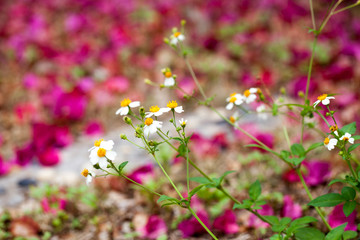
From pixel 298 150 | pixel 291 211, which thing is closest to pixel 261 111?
pixel 298 150

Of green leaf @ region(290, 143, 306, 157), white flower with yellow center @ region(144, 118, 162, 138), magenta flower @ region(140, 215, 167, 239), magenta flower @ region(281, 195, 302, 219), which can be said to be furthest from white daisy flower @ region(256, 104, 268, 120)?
magenta flower @ region(140, 215, 167, 239)

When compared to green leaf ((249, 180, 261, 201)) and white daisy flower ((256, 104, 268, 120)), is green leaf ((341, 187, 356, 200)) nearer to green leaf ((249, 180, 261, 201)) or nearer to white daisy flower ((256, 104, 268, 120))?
green leaf ((249, 180, 261, 201))

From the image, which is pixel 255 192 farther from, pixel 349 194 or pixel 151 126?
pixel 151 126

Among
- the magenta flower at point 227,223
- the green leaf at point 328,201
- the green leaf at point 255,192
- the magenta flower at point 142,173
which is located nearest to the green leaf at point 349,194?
the green leaf at point 328,201

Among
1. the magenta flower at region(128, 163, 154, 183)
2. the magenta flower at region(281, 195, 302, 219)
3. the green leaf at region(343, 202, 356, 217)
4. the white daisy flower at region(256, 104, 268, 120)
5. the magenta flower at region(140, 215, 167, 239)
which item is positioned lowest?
the green leaf at region(343, 202, 356, 217)

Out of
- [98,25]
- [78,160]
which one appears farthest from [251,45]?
[78,160]

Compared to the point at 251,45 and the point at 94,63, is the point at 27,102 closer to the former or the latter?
the point at 94,63

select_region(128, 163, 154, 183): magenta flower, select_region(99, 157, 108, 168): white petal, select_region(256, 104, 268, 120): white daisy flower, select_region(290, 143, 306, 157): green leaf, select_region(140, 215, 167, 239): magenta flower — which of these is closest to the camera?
select_region(99, 157, 108, 168): white petal
